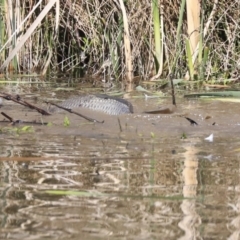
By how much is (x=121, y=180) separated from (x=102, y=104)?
2.26 m

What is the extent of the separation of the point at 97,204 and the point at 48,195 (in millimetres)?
201

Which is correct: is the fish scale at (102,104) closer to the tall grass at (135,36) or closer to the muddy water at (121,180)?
the muddy water at (121,180)

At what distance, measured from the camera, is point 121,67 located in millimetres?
7242

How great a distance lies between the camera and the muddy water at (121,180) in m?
2.19

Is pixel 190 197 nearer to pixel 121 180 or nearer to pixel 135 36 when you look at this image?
pixel 121 180

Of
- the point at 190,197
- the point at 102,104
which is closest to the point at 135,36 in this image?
the point at 102,104

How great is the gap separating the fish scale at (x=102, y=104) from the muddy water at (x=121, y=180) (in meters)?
0.24

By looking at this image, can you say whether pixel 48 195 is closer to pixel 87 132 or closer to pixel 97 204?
pixel 97 204

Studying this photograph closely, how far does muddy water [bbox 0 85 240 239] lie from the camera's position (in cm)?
219

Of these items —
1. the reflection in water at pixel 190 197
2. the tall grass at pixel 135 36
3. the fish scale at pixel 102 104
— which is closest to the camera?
the reflection in water at pixel 190 197

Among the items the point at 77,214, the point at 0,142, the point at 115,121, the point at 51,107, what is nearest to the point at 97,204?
the point at 77,214

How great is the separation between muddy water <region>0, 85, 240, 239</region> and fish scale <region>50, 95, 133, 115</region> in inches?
9.5

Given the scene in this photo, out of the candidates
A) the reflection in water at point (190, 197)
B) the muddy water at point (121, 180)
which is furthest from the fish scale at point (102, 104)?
the reflection in water at point (190, 197)

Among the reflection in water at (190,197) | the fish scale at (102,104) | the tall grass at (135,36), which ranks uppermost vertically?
the tall grass at (135,36)
